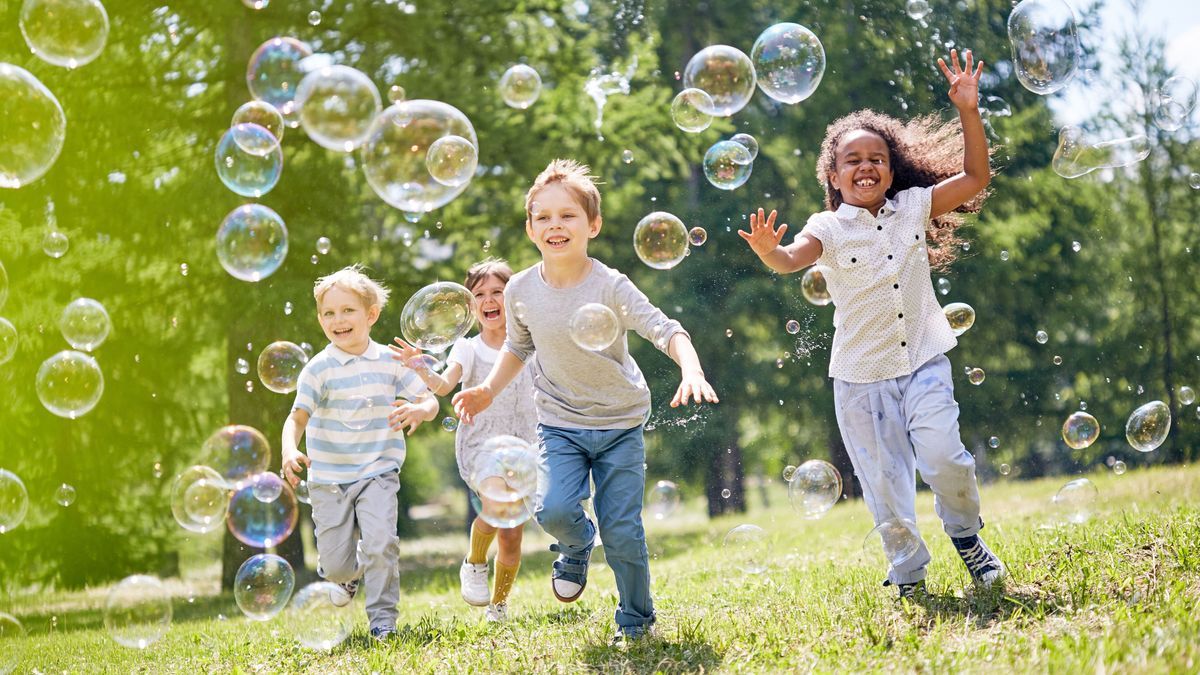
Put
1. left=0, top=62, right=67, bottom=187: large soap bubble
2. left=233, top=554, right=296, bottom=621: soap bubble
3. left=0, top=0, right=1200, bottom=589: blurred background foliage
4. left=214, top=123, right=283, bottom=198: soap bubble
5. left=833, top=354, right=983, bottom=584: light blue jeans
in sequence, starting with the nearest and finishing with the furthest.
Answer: left=833, top=354, right=983, bottom=584: light blue jeans → left=233, top=554, right=296, bottom=621: soap bubble → left=0, top=62, right=67, bottom=187: large soap bubble → left=214, top=123, right=283, bottom=198: soap bubble → left=0, top=0, right=1200, bottom=589: blurred background foliage

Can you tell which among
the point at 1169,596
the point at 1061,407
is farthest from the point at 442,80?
the point at 1061,407

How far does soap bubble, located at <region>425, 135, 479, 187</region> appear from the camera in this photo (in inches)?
200

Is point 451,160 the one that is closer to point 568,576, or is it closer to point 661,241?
point 661,241

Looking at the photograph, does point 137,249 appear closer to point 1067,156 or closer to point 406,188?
point 406,188

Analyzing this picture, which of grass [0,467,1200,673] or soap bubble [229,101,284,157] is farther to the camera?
soap bubble [229,101,284,157]

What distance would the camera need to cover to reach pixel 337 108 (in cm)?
523

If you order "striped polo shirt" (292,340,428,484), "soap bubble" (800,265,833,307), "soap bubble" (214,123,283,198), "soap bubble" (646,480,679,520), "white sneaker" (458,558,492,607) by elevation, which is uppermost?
"soap bubble" (214,123,283,198)

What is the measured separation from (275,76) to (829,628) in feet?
15.4

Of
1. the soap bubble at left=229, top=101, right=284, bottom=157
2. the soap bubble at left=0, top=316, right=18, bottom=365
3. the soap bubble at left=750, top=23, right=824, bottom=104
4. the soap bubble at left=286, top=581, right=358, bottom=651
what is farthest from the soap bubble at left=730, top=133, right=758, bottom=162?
the soap bubble at left=0, top=316, right=18, bottom=365

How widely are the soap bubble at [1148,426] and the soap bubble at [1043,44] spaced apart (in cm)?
187

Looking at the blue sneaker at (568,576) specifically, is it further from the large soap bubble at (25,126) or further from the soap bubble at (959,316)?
the large soap bubble at (25,126)

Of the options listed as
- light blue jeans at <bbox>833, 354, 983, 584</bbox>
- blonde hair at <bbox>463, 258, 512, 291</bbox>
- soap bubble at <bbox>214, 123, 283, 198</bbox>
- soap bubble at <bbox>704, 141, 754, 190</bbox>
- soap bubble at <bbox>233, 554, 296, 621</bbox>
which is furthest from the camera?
soap bubble at <bbox>214, 123, 283, 198</bbox>

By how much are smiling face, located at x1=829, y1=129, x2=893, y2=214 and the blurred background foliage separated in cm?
604

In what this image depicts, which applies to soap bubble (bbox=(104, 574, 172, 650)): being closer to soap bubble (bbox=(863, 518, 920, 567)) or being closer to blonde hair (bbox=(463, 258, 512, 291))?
blonde hair (bbox=(463, 258, 512, 291))
